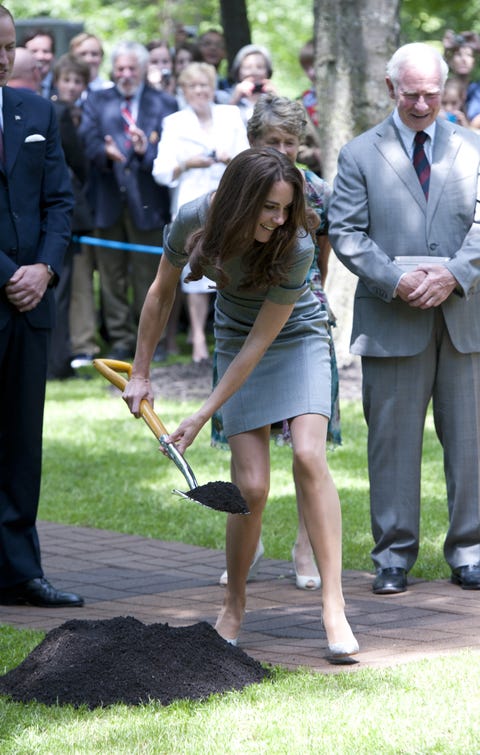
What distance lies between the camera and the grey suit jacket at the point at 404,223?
6.63 meters

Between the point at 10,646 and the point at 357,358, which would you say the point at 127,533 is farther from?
the point at 357,358

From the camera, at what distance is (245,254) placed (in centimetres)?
516

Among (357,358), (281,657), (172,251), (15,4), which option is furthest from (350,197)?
(15,4)

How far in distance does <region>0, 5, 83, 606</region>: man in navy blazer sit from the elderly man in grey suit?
1334 millimetres

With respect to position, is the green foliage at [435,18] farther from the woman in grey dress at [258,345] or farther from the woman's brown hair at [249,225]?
the woman's brown hair at [249,225]

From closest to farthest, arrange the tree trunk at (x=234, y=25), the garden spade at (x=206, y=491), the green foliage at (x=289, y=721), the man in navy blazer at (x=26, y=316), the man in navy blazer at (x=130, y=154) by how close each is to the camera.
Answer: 1. the green foliage at (x=289, y=721)
2. the garden spade at (x=206, y=491)
3. the man in navy blazer at (x=26, y=316)
4. the man in navy blazer at (x=130, y=154)
5. the tree trunk at (x=234, y=25)

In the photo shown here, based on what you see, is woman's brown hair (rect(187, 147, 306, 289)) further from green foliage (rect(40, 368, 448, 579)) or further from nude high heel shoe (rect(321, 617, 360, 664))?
green foliage (rect(40, 368, 448, 579))

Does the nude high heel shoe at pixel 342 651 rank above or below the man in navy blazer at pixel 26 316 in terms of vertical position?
below

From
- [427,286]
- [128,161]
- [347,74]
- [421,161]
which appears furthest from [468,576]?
[128,161]

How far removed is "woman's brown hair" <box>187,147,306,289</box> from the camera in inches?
195

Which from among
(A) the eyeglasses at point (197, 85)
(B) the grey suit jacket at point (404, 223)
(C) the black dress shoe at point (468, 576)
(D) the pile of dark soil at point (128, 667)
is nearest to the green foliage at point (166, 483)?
(C) the black dress shoe at point (468, 576)

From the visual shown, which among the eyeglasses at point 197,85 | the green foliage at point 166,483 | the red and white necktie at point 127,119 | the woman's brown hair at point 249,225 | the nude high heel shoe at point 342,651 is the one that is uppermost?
the eyeglasses at point 197,85

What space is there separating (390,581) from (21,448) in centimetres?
179

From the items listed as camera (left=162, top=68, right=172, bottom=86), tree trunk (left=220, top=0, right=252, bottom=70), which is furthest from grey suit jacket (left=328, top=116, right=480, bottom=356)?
tree trunk (left=220, top=0, right=252, bottom=70)
